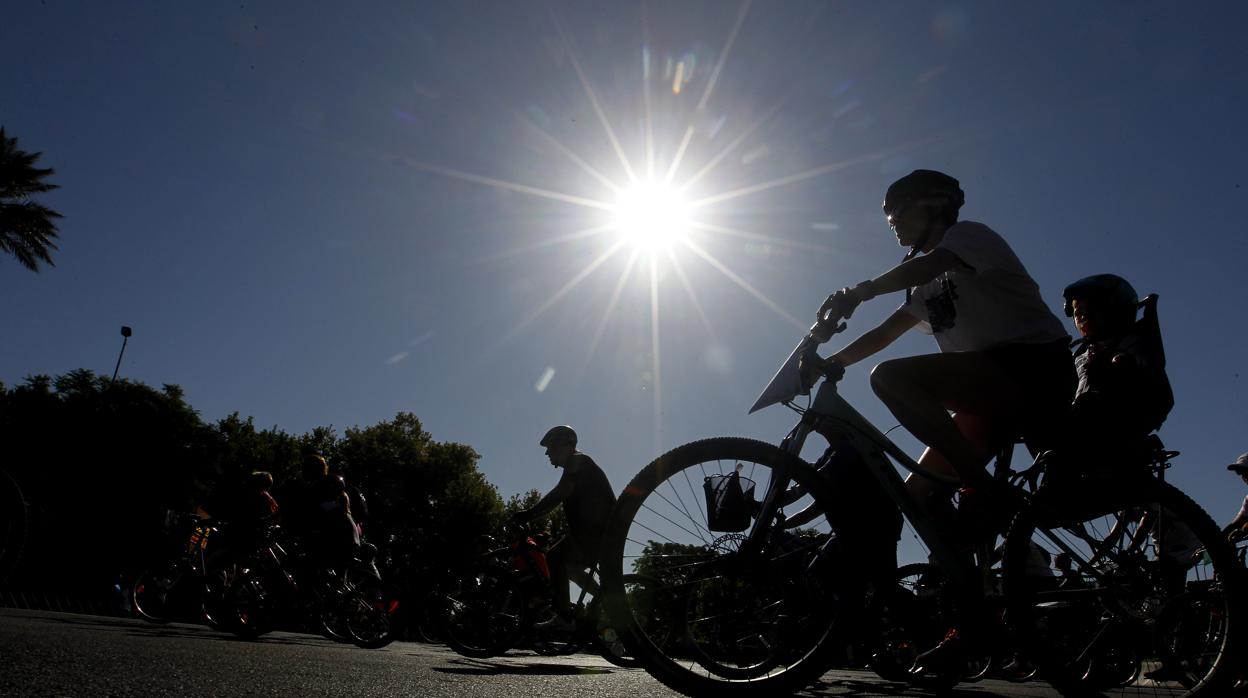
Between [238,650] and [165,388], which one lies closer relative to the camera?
[238,650]

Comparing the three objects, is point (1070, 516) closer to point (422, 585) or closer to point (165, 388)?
point (422, 585)

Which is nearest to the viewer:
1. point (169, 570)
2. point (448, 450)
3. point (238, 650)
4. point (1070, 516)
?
point (1070, 516)

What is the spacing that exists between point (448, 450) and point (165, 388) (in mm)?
13377

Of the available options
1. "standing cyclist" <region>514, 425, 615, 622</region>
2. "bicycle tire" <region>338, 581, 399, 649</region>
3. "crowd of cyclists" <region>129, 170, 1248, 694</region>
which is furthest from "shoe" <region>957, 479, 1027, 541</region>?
"bicycle tire" <region>338, 581, 399, 649</region>

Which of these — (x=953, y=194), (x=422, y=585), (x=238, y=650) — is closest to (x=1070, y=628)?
(x=953, y=194)

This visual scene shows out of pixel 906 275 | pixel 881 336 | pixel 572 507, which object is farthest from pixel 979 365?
pixel 572 507

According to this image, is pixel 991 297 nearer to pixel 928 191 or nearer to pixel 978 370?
pixel 978 370

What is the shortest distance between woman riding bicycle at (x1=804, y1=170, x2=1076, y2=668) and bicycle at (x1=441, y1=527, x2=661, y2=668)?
4.99 meters

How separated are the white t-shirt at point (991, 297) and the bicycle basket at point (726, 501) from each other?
115 cm

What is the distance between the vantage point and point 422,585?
817 centimetres

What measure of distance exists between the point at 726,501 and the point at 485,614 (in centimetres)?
564

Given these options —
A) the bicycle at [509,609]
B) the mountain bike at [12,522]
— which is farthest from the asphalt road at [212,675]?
the bicycle at [509,609]

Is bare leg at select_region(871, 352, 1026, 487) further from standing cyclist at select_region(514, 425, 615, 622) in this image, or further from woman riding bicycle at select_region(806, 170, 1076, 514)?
standing cyclist at select_region(514, 425, 615, 622)

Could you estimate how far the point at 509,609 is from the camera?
25.2 feet
